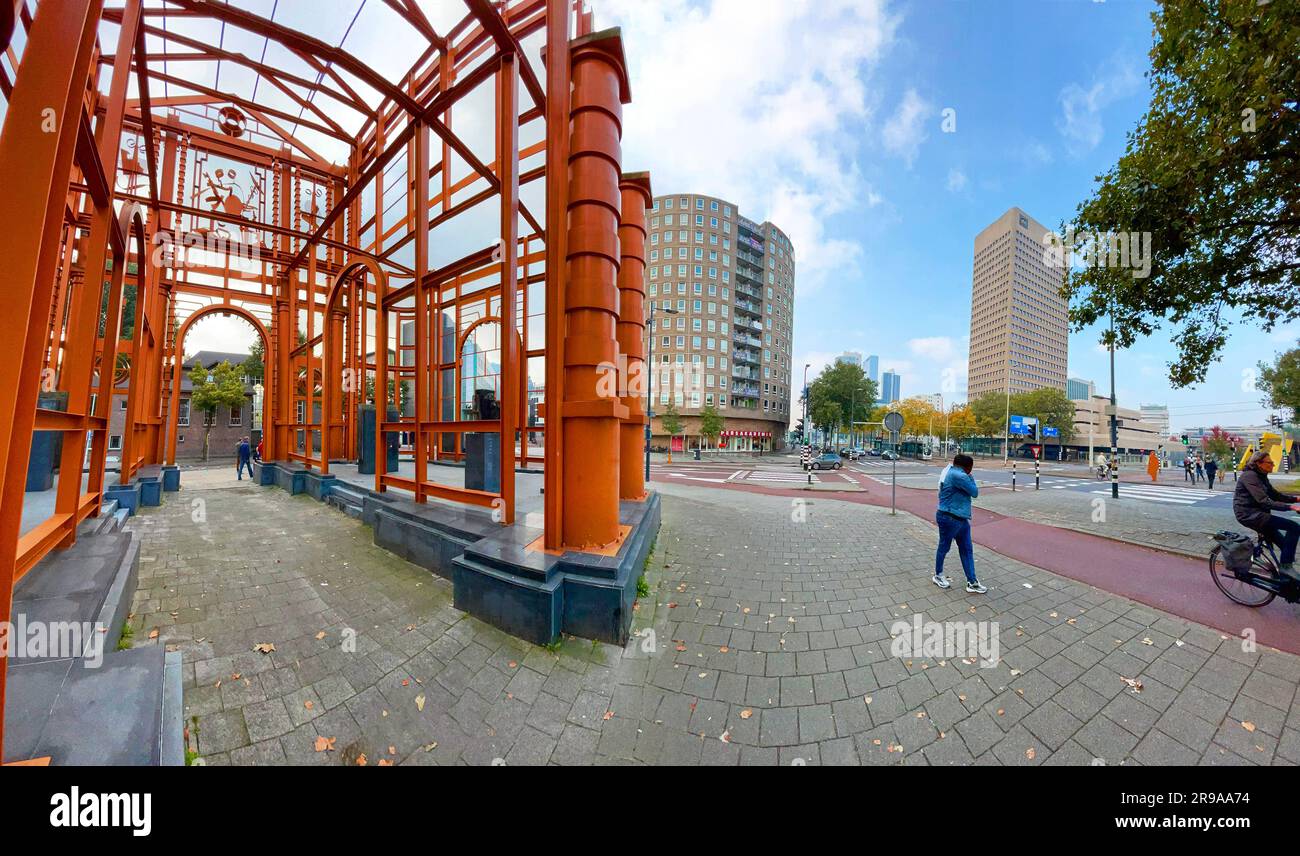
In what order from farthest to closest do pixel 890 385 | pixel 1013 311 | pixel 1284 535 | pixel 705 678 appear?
pixel 890 385
pixel 1013 311
pixel 1284 535
pixel 705 678

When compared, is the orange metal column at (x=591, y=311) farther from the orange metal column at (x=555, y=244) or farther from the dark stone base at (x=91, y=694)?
the dark stone base at (x=91, y=694)

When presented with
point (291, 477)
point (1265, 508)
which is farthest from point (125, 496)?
point (1265, 508)

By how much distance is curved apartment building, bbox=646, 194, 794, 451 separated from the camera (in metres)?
51.7

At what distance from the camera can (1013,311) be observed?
65188 mm

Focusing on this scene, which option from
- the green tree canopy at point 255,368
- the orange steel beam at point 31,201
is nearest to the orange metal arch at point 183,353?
the orange steel beam at point 31,201

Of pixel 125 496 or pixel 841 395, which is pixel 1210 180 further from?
pixel 841 395

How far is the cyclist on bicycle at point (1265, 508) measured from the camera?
4.37 meters

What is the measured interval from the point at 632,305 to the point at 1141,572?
8345 millimetres

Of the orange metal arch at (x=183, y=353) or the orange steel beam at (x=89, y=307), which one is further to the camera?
the orange metal arch at (x=183, y=353)

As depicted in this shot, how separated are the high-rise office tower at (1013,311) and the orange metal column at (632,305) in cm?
7759

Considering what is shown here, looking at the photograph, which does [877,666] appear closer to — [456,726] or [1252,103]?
[456,726]

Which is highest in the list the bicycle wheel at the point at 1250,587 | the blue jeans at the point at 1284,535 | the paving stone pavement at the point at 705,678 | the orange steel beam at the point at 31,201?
the orange steel beam at the point at 31,201

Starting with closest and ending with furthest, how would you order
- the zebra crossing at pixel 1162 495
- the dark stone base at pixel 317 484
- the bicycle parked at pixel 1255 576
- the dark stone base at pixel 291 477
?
1. the bicycle parked at pixel 1255 576
2. the dark stone base at pixel 317 484
3. the dark stone base at pixel 291 477
4. the zebra crossing at pixel 1162 495

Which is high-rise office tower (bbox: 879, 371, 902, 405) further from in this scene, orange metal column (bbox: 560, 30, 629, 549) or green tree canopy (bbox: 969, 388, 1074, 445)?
orange metal column (bbox: 560, 30, 629, 549)
